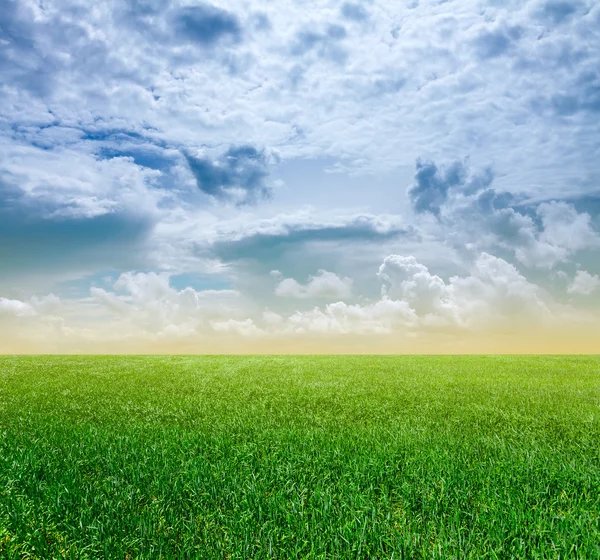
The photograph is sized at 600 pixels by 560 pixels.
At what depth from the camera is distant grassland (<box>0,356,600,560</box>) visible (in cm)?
592

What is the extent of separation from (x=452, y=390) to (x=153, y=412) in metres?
11.6

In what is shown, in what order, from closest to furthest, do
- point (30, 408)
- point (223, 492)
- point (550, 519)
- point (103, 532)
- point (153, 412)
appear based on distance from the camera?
point (103, 532)
point (550, 519)
point (223, 492)
point (153, 412)
point (30, 408)

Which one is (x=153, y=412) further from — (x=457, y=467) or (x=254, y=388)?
(x=457, y=467)

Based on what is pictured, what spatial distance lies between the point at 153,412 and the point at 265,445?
6.08 m

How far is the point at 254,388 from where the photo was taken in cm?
1945

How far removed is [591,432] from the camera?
1139 centimetres

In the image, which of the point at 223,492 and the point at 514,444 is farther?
the point at 514,444

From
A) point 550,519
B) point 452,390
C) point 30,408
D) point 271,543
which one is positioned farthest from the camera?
point 452,390

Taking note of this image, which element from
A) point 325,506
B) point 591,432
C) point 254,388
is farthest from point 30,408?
point 591,432

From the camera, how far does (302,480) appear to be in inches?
300

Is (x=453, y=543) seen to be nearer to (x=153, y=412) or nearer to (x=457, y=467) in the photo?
(x=457, y=467)

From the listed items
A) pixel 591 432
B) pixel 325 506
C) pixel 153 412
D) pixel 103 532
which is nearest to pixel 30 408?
pixel 153 412

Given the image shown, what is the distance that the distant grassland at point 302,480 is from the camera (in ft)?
19.4

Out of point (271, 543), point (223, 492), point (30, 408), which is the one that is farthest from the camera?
point (30, 408)
